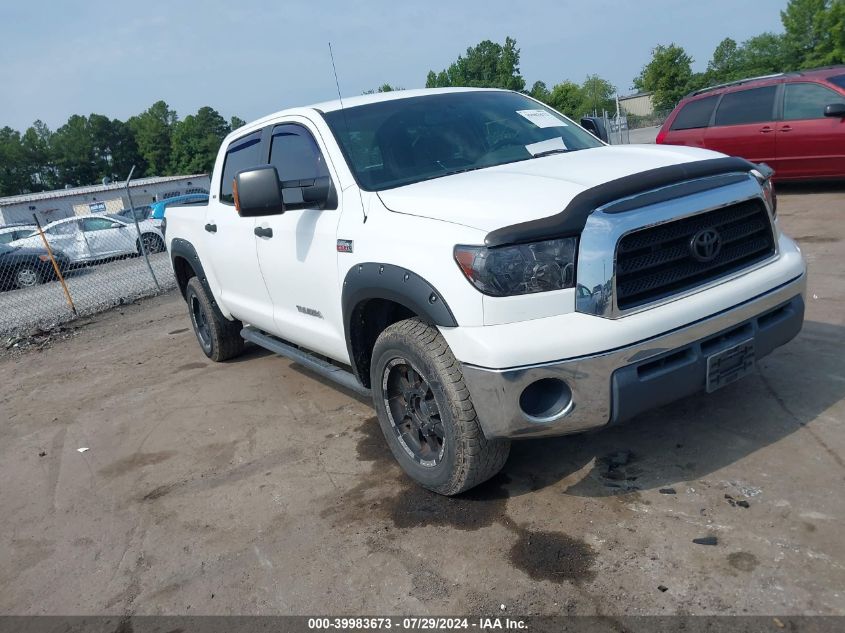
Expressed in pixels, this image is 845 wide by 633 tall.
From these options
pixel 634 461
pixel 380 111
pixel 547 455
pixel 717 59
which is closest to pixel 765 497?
pixel 634 461

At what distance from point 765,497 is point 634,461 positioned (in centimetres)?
63

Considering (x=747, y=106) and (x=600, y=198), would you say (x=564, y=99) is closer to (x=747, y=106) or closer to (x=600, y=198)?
(x=747, y=106)

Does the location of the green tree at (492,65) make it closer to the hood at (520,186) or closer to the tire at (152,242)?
the tire at (152,242)

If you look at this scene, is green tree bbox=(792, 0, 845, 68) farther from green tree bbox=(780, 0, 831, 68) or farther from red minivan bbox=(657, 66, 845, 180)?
red minivan bbox=(657, 66, 845, 180)

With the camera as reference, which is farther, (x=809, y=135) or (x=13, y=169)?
(x=13, y=169)

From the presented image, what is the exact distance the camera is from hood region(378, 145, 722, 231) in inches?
108

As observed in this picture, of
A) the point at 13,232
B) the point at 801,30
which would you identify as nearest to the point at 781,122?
the point at 13,232

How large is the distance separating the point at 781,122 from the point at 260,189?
8546mm

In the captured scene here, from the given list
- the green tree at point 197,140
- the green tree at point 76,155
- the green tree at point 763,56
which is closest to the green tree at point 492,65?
the green tree at point 763,56

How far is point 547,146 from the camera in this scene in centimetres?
389

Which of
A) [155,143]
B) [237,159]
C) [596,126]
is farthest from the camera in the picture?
[155,143]

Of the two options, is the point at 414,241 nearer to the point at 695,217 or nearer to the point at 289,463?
the point at 695,217

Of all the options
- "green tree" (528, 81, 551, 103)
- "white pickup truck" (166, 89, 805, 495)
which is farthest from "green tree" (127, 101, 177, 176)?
"white pickup truck" (166, 89, 805, 495)

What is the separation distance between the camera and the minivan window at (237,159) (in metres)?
4.70
